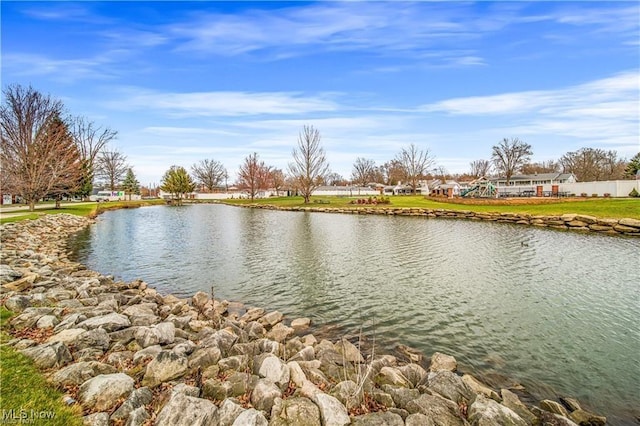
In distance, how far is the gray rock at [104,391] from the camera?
379 cm

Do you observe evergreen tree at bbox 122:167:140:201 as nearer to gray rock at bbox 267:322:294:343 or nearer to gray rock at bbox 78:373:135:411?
gray rock at bbox 267:322:294:343

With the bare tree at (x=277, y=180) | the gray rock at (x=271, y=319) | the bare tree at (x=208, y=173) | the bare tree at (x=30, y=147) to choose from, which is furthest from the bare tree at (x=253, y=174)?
the gray rock at (x=271, y=319)

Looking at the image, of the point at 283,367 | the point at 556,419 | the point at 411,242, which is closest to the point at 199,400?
the point at 283,367

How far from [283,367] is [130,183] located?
8632 centimetres

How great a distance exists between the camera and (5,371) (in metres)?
4.11

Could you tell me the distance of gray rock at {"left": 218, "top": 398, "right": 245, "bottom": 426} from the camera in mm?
3637

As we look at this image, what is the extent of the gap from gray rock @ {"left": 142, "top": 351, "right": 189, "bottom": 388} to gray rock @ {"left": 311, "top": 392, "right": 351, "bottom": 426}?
211 cm

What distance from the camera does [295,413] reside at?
380cm

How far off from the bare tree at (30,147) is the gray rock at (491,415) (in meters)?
33.6

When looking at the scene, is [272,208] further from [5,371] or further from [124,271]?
[5,371]

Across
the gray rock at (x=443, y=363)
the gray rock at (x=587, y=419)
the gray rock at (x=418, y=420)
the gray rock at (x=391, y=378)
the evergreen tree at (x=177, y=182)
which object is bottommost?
the gray rock at (x=587, y=419)

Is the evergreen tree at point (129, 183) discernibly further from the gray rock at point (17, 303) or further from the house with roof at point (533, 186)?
the house with roof at point (533, 186)

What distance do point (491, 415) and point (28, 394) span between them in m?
5.56

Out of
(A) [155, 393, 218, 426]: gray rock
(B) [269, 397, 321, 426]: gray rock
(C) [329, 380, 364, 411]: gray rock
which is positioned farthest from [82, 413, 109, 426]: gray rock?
(C) [329, 380, 364, 411]: gray rock
